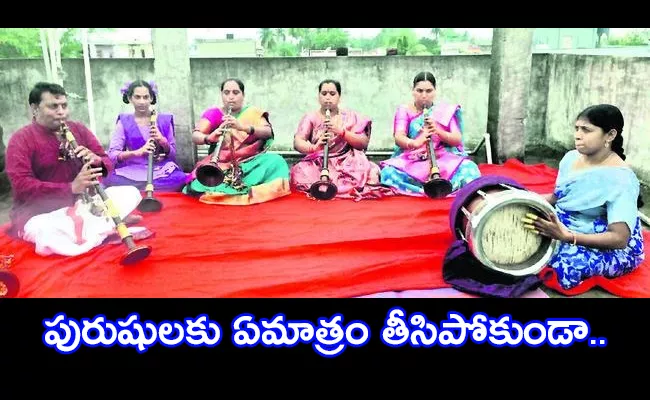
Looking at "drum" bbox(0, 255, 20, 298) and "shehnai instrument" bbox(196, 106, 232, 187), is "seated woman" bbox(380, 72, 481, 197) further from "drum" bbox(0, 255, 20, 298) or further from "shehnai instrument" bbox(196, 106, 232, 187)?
"drum" bbox(0, 255, 20, 298)

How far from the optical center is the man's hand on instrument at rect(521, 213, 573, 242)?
3.15 meters

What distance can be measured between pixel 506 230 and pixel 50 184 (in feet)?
10.1

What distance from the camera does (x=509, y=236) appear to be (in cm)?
322

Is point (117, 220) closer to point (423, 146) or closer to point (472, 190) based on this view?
point (472, 190)

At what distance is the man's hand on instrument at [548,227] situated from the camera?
3154 millimetres

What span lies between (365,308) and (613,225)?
155cm

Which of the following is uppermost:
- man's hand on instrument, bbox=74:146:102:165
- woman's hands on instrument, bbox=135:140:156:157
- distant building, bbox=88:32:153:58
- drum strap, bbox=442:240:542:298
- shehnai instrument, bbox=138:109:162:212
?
distant building, bbox=88:32:153:58

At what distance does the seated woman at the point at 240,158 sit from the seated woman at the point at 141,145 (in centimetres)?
24

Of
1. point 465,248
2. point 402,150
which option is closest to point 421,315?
point 465,248

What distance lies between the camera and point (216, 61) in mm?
6621

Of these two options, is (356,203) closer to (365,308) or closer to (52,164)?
(365,308)

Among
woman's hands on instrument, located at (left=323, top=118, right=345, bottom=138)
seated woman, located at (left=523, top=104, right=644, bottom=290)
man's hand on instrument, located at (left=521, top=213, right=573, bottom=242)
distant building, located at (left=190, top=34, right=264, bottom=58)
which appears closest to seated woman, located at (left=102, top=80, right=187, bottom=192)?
distant building, located at (left=190, top=34, right=264, bottom=58)

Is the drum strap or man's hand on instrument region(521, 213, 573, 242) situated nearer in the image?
man's hand on instrument region(521, 213, 573, 242)

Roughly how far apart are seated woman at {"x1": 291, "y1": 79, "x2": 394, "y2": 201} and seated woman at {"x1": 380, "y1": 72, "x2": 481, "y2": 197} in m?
0.20
